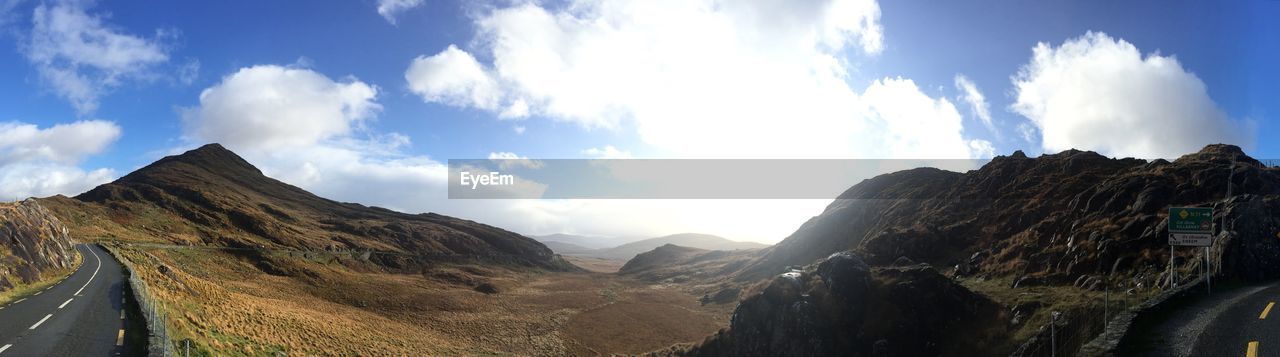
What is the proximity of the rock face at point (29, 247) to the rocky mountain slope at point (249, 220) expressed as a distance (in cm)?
2288

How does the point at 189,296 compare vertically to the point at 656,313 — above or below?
above

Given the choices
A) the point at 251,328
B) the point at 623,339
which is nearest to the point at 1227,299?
the point at 623,339

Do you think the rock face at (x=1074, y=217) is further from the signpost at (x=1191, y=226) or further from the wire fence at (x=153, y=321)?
the wire fence at (x=153, y=321)

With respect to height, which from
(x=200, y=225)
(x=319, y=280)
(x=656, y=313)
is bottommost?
(x=656, y=313)

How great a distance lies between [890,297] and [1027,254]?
61.4 ft

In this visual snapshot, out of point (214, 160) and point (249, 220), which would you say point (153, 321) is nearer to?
point (249, 220)

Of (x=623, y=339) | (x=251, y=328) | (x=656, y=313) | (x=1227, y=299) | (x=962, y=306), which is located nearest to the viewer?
(x=1227, y=299)

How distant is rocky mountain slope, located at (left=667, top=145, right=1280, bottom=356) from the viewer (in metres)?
27.3

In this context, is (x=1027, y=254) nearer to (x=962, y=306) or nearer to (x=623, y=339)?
(x=962, y=306)

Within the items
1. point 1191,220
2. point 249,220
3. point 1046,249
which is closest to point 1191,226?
point 1191,220

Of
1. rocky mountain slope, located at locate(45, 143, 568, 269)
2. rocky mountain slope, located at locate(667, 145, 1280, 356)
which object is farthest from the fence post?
rocky mountain slope, located at locate(45, 143, 568, 269)

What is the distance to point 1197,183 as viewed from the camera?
38.2m

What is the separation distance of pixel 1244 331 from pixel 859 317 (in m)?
15.0

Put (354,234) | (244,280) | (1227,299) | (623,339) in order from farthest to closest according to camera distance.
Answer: (354,234), (244,280), (623,339), (1227,299)
